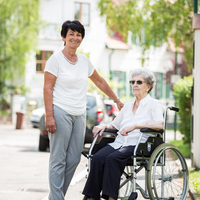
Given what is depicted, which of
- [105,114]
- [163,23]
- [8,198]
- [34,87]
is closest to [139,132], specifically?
[8,198]

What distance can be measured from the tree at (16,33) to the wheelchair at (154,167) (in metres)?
22.7

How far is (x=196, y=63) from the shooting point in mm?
8055

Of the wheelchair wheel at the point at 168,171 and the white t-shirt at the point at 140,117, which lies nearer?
the wheelchair wheel at the point at 168,171

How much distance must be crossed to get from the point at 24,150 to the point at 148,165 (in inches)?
309

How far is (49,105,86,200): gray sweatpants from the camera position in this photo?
483 centimetres

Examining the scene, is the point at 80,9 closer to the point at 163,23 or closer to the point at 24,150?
the point at 163,23

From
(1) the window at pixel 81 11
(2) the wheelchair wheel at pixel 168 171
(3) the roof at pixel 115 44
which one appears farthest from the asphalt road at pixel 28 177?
(3) the roof at pixel 115 44

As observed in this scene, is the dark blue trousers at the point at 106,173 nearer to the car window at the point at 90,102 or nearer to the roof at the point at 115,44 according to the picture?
the car window at the point at 90,102

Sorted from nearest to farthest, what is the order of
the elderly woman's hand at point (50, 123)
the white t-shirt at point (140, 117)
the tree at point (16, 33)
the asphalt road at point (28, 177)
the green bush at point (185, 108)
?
the elderly woman's hand at point (50, 123)
the white t-shirt at point (140, 117)
the asphalt road at point (28, 177)
the green bush at point (185, 108)
the tree at point (16, 33)

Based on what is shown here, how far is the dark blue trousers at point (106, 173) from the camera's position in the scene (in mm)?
4652

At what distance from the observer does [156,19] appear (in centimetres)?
1480

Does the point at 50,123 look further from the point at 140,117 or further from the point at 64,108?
the point at 140,117

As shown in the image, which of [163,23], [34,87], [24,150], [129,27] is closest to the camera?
[24,150]

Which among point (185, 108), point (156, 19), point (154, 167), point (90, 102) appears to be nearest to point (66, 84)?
point (154, 167)
